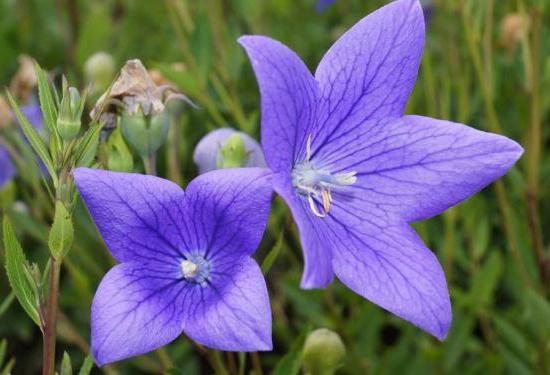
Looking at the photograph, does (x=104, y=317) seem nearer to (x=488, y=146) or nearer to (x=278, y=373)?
(x=278, y=373)

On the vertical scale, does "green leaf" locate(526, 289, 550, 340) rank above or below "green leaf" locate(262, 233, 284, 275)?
below

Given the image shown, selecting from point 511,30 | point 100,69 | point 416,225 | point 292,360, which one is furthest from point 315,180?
point 511,30

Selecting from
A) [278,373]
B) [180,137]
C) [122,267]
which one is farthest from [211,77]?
[122,267]

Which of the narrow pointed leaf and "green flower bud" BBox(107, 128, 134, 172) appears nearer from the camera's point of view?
the narrow pointed leaf

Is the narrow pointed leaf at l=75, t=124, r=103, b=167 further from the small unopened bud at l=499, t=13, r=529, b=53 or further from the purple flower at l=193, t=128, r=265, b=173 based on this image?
the small unopened bud at l=499, t=13, r=529, b=53

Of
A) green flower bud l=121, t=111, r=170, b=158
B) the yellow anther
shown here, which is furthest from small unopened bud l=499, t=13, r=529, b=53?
green flower bud l=121, t=111, r=170, b=158

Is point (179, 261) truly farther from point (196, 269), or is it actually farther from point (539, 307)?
point (539, 307)
